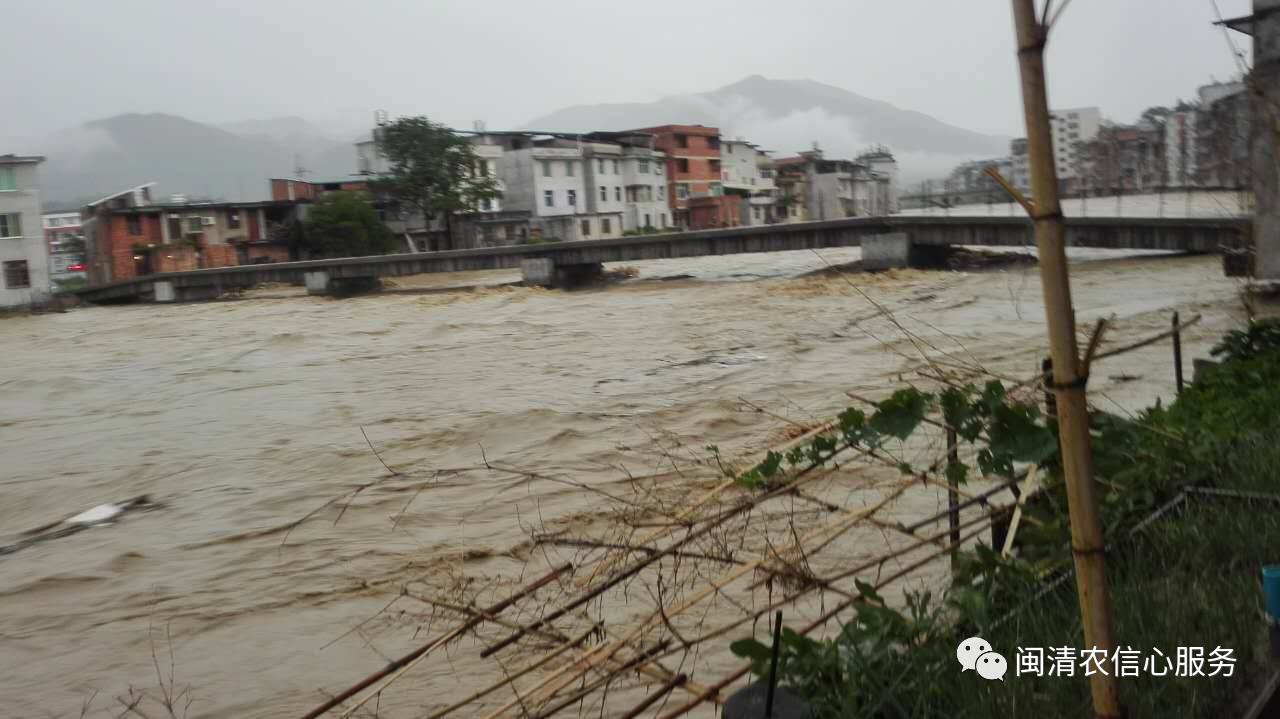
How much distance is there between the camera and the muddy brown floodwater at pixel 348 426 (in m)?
6.23

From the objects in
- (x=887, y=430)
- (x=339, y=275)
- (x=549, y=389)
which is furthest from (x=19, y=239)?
(x=887, y=430)

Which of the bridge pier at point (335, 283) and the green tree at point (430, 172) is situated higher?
the green tree at point (430, 172)

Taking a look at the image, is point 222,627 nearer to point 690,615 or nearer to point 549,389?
point 690,615

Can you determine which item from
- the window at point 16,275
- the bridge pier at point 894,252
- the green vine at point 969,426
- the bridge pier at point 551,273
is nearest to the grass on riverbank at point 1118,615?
the green vine at point 969,426

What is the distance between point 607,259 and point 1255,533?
35.5m

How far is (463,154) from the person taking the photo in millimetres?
54219

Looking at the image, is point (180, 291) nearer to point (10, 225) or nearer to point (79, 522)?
point (10, 225)

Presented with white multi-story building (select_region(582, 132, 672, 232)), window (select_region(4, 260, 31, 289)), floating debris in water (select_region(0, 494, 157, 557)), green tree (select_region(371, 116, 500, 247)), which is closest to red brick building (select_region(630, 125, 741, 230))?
white multi-story building (select_region(582, 132, 672, 232))

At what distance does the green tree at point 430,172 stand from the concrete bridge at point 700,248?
11.3m

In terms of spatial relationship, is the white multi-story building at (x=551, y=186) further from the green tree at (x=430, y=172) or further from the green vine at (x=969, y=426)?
the green vine at (x=969, y=426)

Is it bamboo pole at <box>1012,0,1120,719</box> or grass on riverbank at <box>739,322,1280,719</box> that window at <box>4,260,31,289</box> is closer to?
grass on riverbank at <box>739,322,1280,719</box>

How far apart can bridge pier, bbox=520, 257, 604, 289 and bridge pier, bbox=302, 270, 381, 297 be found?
653 centimetres

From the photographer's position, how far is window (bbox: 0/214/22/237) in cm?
4403

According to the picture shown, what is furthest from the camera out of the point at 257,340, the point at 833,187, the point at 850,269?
the point at 833,187
